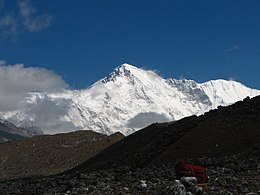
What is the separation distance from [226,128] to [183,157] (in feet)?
38.8

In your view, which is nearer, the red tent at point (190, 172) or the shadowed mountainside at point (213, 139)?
the red tent at point (190, 172)

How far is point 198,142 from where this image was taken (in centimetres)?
7288

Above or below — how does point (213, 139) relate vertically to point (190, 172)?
above

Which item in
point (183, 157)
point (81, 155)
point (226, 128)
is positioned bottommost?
point (183, 157)

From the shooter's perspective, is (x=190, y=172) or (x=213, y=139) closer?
(x=190, y=172)

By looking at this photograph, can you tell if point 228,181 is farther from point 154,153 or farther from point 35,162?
point 35,162

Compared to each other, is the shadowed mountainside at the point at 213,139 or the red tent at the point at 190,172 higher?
the shadowed mountainside at the point at 213,139

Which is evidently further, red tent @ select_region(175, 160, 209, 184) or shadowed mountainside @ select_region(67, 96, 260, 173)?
shadowed mountainside @ select_region(67, 96, 260, 173)

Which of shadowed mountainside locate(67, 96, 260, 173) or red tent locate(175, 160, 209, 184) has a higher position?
shadowed mountainside locate(67, 96, 260, 173)

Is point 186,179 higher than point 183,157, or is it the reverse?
point 183,157

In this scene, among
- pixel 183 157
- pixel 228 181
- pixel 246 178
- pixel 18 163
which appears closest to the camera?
pixel 228 181

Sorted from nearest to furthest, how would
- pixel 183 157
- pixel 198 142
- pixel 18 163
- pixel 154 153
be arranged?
pixel 183 157, pixel 198 142, pixel 154 153, pixel 18 163

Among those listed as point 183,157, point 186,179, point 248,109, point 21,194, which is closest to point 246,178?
point 186,179

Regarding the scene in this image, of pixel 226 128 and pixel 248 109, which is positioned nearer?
pixel 226 128
